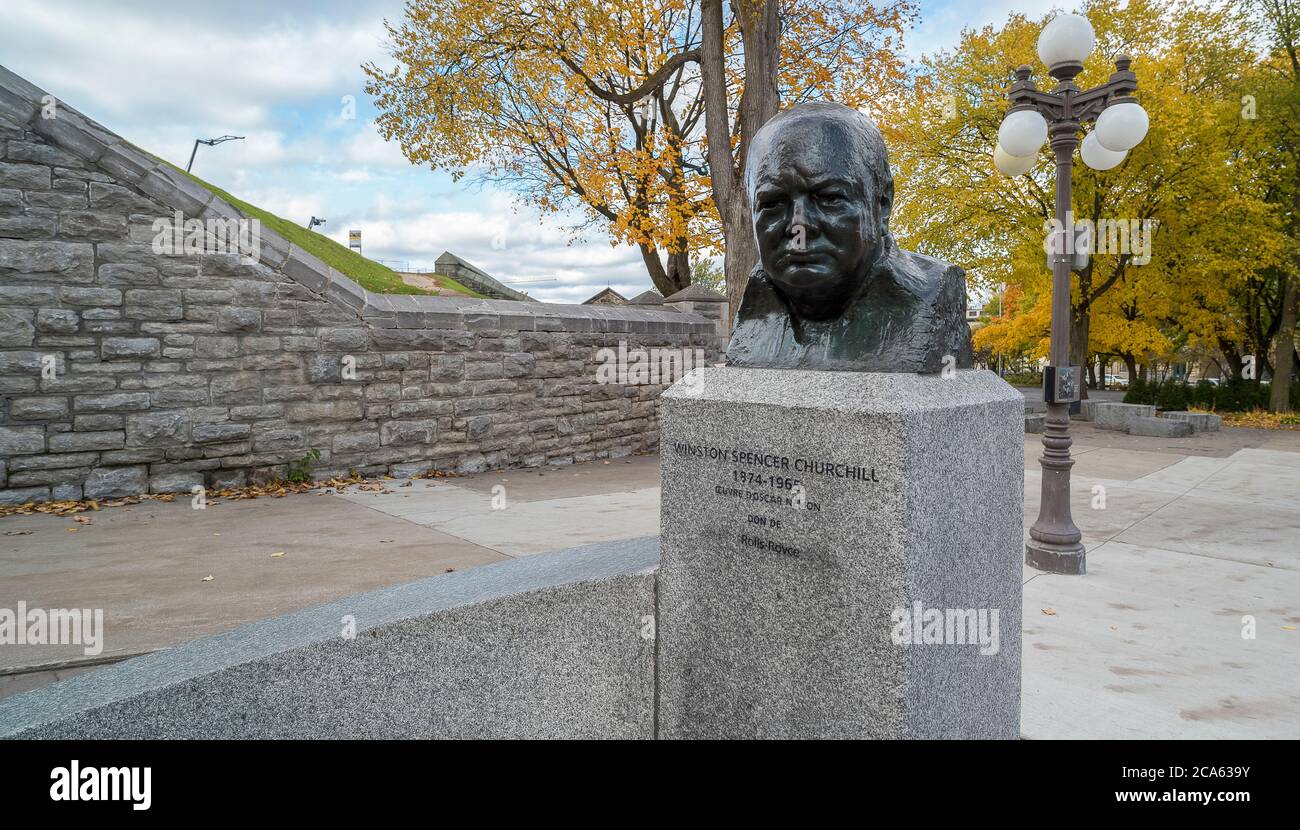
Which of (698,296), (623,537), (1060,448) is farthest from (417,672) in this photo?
(698,296)

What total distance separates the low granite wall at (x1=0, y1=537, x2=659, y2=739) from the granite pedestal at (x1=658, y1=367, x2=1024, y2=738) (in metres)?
0.27

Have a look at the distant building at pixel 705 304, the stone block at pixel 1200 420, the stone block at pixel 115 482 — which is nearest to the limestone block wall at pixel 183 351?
the stone block at pixel 115 482

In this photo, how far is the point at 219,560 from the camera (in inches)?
213

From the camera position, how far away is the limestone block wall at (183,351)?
6.87 meters

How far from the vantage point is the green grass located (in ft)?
45.8

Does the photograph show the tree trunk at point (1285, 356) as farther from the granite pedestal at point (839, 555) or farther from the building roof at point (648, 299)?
the granite pedestal at point (839, 555)

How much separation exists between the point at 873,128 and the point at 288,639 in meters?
2.75

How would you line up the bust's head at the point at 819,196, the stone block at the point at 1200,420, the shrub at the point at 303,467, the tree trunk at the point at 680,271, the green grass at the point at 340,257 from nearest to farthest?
the bust's head at the point at 819,196
the shrub at the point at 303,467
the green grass at the point at 340,257
the stone block at the point at 1200,420
the tree trunk at the point at 680,271

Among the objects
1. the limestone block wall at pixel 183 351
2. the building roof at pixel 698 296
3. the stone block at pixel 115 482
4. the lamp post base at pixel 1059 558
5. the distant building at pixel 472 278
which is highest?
the distant building at pixel 472 278

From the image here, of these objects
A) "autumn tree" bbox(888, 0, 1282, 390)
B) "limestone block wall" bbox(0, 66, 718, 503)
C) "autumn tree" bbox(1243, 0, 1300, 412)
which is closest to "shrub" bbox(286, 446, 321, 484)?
"limestone block wall" bbox(0, 66, 718, 503)

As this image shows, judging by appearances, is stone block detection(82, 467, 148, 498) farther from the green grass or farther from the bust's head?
the bust's head

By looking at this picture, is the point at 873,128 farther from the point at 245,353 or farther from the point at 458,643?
the point at 245,353

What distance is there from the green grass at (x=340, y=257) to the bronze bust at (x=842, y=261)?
11783 mm

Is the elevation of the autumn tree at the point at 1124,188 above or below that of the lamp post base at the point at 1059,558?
above
